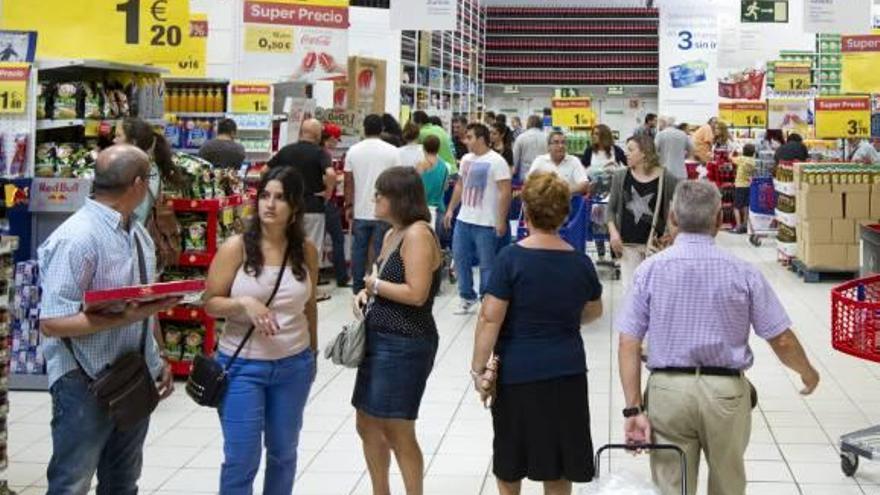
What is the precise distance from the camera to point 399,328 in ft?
13.7

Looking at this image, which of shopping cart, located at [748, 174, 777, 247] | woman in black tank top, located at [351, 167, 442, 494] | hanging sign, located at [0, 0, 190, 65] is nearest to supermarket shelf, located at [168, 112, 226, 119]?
hanging sign, located at [0, 0, 190, 65]

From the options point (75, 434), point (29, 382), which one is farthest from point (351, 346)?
point (29, 382)

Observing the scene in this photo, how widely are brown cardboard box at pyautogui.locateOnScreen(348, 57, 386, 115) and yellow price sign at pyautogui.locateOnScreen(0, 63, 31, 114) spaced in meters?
7.30

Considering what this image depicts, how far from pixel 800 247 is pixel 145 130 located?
745 cm

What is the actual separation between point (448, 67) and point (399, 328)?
57.8 ft

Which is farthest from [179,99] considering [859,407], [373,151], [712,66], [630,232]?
[712,66]

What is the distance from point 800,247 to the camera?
11.5m

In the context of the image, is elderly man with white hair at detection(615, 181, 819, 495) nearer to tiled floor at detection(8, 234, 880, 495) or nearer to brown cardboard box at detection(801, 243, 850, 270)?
tiled floor at detection(8, 234, 880, 495)

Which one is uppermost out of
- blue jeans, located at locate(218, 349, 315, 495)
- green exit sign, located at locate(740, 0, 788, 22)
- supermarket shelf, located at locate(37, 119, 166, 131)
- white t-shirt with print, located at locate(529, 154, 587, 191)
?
green exit sign, located at locate(740, 0, 788, 22)

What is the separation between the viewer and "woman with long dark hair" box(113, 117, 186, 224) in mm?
6172

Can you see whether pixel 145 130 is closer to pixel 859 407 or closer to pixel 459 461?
pixel 459 461

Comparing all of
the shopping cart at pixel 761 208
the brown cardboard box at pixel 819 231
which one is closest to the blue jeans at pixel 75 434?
the brown cardboard box at pixel 819 231

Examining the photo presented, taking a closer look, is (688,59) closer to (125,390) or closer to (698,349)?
(698,349)

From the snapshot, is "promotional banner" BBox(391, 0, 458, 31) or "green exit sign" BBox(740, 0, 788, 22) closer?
"promotional banner" BBox(391, 0, 458, 31)
